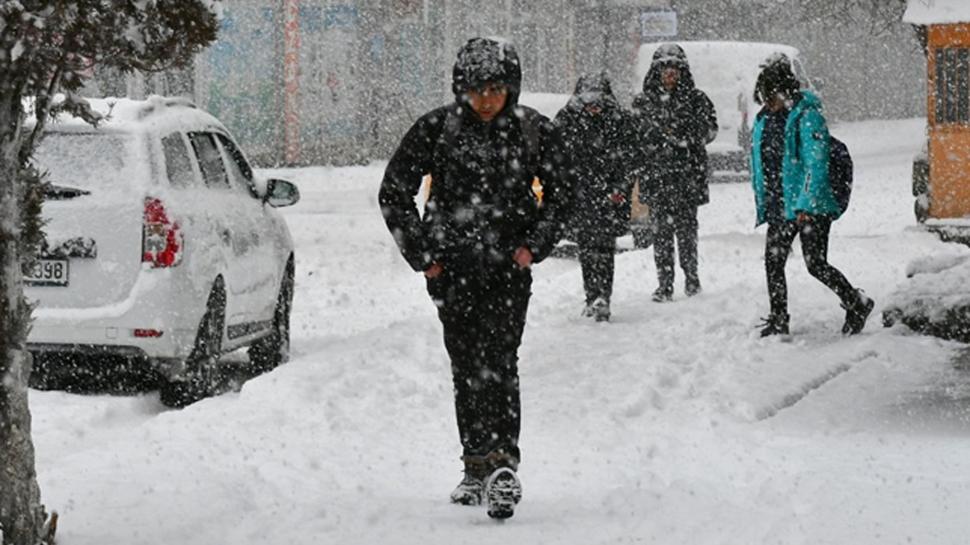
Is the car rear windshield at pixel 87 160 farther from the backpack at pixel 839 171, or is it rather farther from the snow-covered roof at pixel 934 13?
the snow-covered roof at pixel 934 13

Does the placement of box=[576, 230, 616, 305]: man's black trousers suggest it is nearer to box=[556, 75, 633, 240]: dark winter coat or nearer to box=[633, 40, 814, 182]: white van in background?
box=[556, 75, 633, 240]: dark winter coat

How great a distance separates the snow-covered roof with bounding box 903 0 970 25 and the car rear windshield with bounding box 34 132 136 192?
9440mm

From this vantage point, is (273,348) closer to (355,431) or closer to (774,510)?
(355,431)

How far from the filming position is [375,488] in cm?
799

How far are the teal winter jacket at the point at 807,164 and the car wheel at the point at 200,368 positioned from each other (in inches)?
145

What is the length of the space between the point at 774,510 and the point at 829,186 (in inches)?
204

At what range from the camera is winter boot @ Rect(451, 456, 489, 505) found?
7414 mm

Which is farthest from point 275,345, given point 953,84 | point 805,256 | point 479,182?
point 953,84

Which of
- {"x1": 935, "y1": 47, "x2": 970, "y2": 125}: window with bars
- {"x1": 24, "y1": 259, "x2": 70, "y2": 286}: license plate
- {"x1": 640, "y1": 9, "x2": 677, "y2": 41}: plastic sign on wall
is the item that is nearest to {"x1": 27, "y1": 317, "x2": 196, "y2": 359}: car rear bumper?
{"x1": 24, "y1": 259, "x2": 70, "y2": 286}: license plate

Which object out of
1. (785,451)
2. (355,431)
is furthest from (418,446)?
(785,451)

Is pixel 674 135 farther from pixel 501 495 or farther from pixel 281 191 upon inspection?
pixel 501 495

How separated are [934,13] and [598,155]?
5.12 m

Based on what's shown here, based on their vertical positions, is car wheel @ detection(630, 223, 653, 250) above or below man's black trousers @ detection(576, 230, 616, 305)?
below

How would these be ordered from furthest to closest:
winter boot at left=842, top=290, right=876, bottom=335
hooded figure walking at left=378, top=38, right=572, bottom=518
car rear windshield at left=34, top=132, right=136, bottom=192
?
winter boot at left=842, top=290, right=876, bottom=335 < car rear windshield at left=34, top=132, right=136, bottom=192 < hooded figure walking at left=378, top=38, right=572, bottom=518
